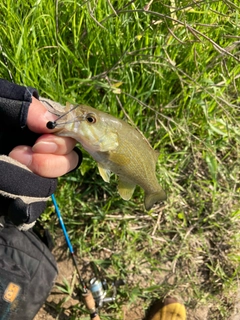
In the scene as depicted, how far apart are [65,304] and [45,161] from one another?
53.4 inches

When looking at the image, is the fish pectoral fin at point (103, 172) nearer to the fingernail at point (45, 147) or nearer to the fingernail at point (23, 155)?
the fingernail at point (45, 147)

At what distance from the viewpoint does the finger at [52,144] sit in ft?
5.15

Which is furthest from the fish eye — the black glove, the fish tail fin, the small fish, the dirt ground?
the dirt ground

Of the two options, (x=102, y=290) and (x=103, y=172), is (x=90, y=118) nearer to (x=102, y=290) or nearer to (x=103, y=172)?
(x=103, y=172)

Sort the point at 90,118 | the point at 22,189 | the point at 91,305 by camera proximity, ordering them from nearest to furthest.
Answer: the point at 90,118 < the point at 22,189 < the point at 91,305


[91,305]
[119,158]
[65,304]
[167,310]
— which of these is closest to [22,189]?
[119,158]

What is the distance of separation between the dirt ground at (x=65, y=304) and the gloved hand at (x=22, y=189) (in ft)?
2.81

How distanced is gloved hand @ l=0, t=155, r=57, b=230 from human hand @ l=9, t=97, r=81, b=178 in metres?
0.04

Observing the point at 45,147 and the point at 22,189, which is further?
the point at 22,189

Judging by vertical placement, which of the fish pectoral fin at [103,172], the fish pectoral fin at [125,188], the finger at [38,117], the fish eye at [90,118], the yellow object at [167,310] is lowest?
the yellow object at [167,310]

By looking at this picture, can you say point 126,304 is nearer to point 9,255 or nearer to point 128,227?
point 128,227

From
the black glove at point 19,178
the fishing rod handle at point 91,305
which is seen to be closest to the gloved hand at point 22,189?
the black glove at point 19,178

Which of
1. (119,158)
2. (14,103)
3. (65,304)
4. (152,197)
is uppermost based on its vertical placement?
(14,103)

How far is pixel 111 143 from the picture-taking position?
1553 mm
